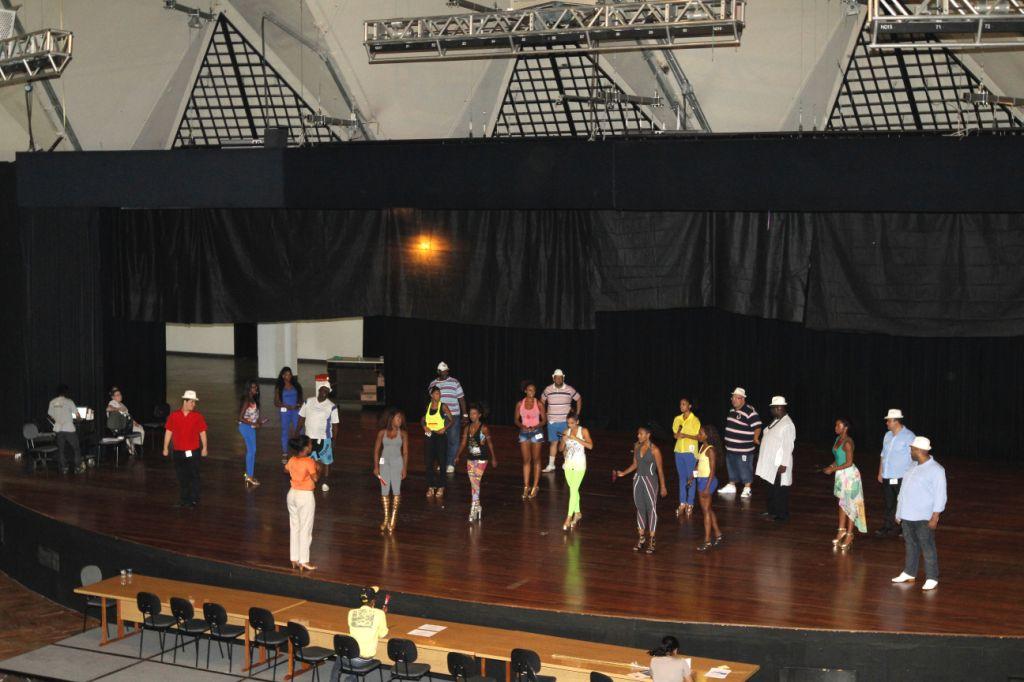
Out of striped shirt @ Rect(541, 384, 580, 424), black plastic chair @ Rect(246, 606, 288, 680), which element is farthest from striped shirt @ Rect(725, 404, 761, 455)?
black plastic chair @ Rect(246, 606, 288, 680)

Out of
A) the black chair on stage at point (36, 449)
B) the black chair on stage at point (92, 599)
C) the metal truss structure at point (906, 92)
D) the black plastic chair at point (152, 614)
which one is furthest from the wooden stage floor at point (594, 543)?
the metal truss structure at point (906, 92)

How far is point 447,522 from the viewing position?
42.6ft

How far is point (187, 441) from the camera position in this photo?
13.3m

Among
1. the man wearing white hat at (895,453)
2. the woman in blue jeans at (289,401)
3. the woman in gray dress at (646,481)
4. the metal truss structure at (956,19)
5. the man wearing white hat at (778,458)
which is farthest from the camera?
the woman in blue jeans at (289,401)

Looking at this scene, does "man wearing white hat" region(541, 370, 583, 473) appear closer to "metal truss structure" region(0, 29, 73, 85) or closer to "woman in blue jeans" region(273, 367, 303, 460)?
"woman in blue jeans" region(273, 367, 303, 460)

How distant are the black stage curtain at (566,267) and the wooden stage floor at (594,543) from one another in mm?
2035

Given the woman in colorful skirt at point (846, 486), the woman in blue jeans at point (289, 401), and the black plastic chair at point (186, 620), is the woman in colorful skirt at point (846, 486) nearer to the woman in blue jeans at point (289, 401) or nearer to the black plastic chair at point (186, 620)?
the black plastic chair at point (186, 620)

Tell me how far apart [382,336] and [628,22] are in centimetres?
998

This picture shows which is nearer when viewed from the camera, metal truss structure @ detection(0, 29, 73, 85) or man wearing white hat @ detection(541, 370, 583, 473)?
metal truss structure @ detection(0, 29, 73, 85)

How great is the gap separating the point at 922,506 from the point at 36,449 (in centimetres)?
1072

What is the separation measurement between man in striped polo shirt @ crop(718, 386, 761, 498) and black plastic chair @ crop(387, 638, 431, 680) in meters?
5.00

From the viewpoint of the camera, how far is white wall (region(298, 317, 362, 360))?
25.0 meters

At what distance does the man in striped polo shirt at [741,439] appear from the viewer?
13.5 meters

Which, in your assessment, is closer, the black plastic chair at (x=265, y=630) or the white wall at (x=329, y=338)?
the black plastic chair at (x=265, y=630)
